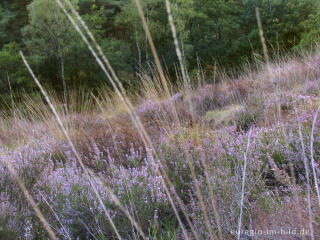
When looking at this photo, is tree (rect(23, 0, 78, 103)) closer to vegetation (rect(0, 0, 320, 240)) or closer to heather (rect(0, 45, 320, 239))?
vegetation (rect(0, 0, 320, 240))

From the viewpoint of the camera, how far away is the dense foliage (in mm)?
19703

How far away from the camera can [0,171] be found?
2709 millimetres

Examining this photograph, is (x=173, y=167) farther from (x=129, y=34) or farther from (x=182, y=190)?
(x=129, y=34)

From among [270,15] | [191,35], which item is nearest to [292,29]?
[270,15]

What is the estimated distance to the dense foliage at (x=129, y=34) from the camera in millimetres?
19703

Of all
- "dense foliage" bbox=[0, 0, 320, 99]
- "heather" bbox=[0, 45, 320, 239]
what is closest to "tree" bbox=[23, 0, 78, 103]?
"dense foliage" bbox=[0, 0, 320, 99]

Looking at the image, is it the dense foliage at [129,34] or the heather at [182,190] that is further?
the dense foliage at [129,34]

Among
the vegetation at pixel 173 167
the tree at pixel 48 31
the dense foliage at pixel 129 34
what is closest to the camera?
the vegetation at pixel 173 167

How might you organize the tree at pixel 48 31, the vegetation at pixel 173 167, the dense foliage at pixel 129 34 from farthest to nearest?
1. the dense foliage at pixel 129 34
2. the tree at pixel 48 31
3. the vegetation at pixel 173 167

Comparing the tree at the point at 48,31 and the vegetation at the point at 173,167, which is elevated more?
the tree at the point at 48,31

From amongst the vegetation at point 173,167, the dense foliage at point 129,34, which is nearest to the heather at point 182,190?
the vegetation at point 173,167

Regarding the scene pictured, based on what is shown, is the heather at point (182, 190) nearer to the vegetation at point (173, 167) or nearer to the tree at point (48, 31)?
the vegetation at point (173, 167)

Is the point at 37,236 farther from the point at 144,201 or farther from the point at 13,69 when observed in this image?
the point at 13,69

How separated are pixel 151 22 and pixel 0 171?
23.3m
